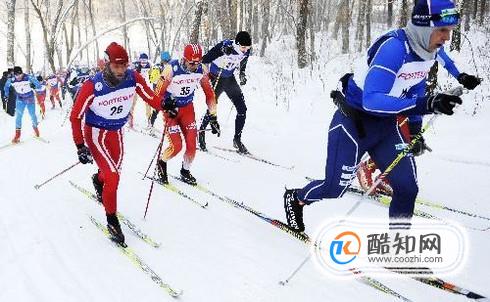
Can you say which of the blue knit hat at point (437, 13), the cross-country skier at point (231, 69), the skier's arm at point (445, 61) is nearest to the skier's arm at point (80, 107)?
the blue knit hat at point (437, 13)

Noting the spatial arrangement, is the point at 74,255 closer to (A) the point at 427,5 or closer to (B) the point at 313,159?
(A) the point at 427,5

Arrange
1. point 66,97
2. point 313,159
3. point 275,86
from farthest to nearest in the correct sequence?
point 66,97
point 275,86
point 313,159

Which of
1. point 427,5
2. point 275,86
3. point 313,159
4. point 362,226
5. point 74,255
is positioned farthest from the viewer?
point 275,86

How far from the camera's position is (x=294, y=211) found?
4.80 meters

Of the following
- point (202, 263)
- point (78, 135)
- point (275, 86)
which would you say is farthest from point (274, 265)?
point (275, 86)

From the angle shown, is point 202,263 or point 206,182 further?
point 206,182

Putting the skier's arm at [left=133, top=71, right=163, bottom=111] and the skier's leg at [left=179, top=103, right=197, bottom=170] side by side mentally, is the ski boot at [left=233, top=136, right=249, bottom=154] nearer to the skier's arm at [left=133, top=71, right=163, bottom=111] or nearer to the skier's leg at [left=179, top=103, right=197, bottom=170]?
the skier's leg at [left=179, top=103, right=197, bottom=170]

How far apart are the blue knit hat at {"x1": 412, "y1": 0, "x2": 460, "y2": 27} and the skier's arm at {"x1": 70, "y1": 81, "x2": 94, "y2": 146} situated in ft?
10.1

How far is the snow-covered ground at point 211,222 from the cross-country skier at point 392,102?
79 centimetres

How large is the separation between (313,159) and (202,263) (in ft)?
14.2

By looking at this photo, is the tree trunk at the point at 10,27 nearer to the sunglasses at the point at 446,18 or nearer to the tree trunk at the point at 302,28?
the tree trunk at the point at 302,28

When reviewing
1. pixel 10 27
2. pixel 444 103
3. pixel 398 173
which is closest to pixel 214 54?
pixel 398 173

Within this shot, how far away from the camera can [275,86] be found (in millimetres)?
14781

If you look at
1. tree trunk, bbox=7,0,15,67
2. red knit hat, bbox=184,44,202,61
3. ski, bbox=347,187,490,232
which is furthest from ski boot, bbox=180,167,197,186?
tree trunk, bbox=7,0,15,67
